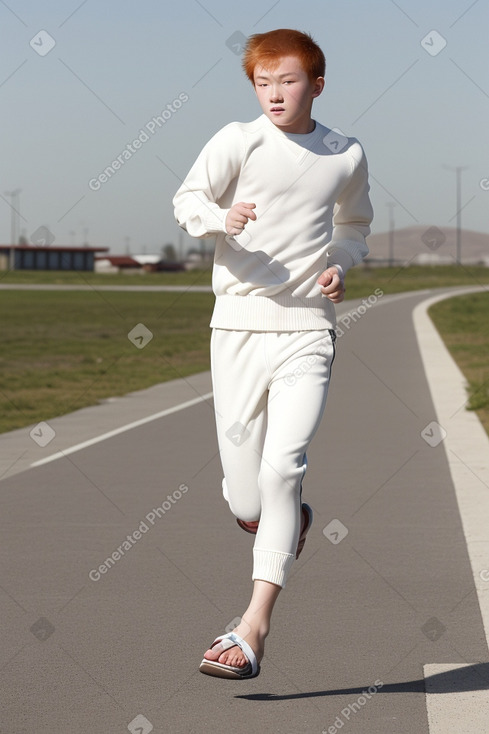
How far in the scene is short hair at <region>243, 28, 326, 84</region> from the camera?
4.81 metres

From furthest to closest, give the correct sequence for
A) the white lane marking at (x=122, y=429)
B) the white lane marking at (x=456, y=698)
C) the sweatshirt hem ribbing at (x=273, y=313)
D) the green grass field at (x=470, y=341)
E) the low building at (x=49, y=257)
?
the low building at (x=49, y=257), the green grass field at (x=470, y=341), the white lane marking at (x=122, y=429), the sweatshirt hem ribbing at (x=273, y=313), the white lane marking at (x=456, y=698)

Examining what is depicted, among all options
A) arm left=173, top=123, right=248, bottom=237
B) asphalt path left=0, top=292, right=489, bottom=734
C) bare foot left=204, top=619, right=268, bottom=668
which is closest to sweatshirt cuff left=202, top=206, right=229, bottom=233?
arm left=173, top=123, right=248, bottom=237

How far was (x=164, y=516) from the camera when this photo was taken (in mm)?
8555

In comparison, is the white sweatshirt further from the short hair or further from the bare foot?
the bare foot

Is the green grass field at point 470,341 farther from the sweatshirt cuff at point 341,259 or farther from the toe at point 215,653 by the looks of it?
the toe at point 215,653

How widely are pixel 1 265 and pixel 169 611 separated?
495ft

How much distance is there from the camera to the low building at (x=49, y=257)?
150625mm

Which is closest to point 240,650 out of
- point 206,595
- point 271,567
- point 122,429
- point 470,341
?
point 271,567

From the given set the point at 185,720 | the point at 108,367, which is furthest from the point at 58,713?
the point at 108,367

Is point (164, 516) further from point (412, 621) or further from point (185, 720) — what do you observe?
point (185, 720)

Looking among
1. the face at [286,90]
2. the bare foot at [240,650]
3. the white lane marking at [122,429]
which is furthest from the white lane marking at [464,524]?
the white lane marking at [122,429]

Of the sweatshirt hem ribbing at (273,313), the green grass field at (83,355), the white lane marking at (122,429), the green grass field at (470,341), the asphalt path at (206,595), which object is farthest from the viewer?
the green grass field at (83,355)

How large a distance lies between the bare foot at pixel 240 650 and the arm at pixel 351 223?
3.84 feet

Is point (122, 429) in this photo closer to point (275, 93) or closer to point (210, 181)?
point (210, 181)
